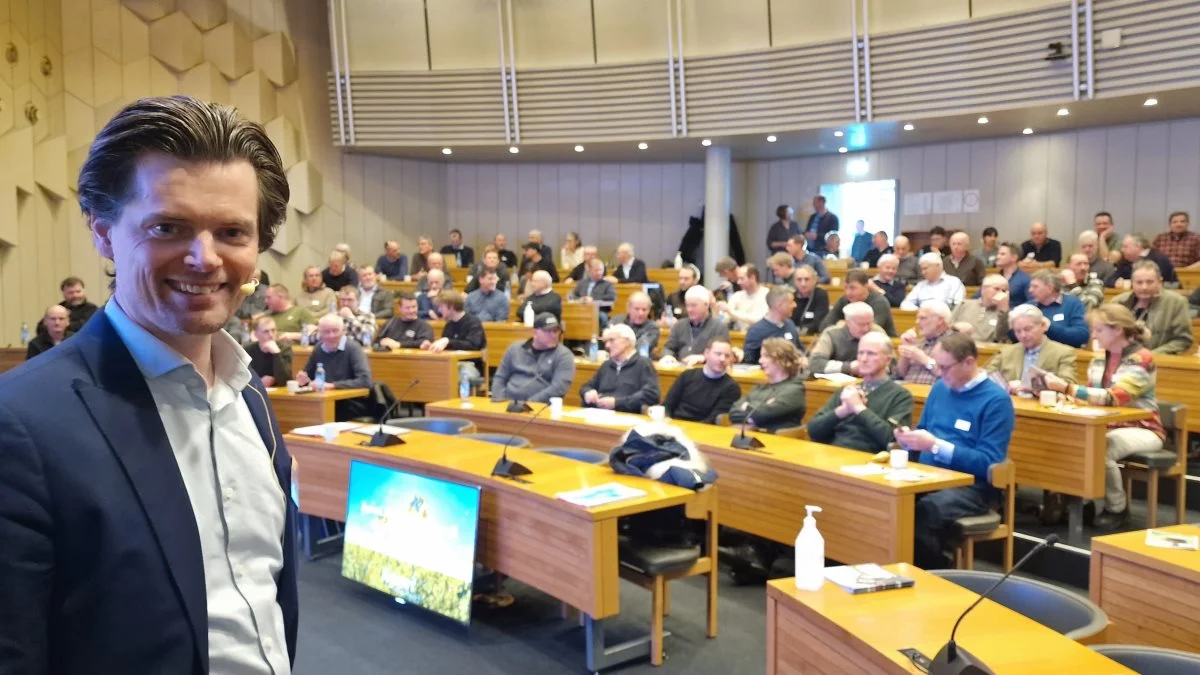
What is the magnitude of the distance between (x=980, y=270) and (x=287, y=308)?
6.74 m

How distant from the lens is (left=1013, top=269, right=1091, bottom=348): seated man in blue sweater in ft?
21.7

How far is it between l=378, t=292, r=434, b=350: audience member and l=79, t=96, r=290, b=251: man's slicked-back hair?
7605mm

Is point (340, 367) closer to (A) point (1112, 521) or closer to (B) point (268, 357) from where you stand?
(B) point (268, 357)

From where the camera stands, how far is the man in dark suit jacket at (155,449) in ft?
3.03

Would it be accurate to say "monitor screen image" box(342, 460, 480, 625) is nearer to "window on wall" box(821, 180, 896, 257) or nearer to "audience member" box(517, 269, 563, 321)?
"audience member" box(517, 269, 563, 321)

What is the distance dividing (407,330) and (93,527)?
798 cm

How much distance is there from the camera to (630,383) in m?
6.22

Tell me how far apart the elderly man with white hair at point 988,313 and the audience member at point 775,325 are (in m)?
1.20

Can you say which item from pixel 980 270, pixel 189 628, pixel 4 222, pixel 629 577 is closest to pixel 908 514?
pixel 629 577

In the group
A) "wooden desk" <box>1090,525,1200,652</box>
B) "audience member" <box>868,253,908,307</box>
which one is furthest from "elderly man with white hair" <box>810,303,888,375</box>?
"wooden desk" <box>1090,525,1200,652</box>

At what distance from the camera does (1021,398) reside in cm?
545

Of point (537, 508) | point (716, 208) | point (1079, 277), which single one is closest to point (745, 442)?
point (537, 508)

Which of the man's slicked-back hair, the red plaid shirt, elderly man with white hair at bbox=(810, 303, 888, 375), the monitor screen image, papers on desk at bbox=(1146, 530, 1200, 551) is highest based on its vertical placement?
the man's slicked-back hair

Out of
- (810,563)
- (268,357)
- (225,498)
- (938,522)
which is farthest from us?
(268,357)
